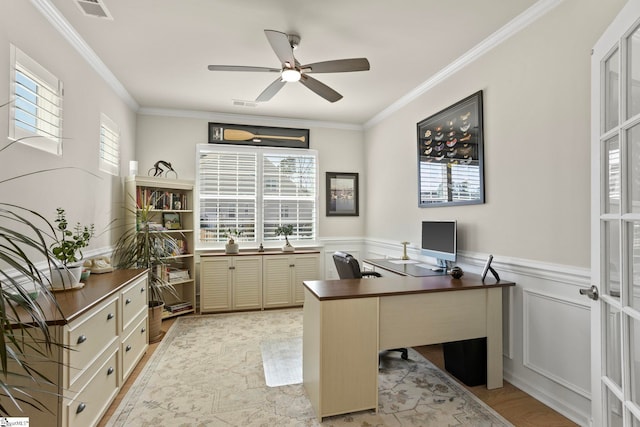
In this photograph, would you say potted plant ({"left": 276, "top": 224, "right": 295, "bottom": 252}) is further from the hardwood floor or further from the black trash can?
the black trash can

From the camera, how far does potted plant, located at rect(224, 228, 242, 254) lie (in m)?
4.49

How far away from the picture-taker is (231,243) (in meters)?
4.52

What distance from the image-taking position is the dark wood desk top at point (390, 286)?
2150 millimetres

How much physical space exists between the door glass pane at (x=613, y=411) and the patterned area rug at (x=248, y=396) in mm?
750

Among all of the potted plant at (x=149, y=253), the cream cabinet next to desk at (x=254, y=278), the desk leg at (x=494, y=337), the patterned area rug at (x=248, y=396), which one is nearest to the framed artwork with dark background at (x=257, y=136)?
the potted plant at (x=149, y=253)

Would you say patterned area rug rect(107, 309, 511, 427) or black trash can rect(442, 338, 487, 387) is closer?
patterned area rug rect(107, 309, 511, 427)

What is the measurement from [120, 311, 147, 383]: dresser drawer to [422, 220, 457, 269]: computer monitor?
279 cm

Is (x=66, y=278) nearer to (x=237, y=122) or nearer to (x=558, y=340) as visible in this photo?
(x=237, y=122)

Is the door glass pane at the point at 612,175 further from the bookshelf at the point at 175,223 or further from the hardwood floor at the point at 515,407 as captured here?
the bookshelf at the point at 175,223

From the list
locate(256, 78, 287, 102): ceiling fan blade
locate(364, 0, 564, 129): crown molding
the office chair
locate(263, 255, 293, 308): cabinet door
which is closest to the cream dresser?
the office chair

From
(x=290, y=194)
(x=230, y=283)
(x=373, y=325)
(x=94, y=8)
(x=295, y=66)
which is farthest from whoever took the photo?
(x=290, y=194)

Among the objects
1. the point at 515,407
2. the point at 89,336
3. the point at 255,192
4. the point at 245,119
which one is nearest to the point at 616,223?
the point at 515,407

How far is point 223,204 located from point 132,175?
1.30m

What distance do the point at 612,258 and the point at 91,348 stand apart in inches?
109
